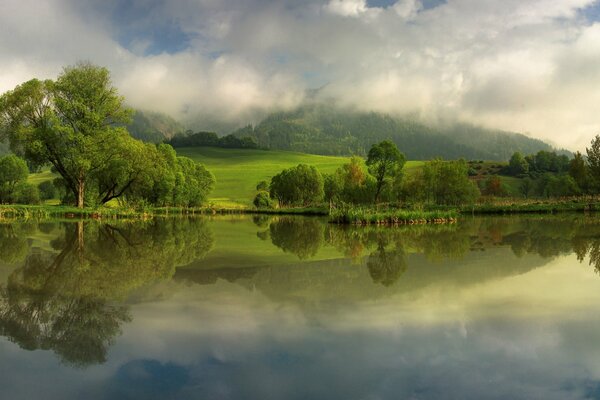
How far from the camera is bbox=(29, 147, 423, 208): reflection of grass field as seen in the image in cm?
12765

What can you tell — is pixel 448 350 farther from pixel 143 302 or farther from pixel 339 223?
pixel 339 223

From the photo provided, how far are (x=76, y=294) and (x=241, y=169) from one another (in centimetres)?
14938

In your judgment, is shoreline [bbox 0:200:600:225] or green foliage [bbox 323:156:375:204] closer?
shoreline [bbox 0:200:600:225]

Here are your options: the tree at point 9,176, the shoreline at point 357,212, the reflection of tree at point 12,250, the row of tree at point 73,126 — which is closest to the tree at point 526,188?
the shoreline at point 357,212

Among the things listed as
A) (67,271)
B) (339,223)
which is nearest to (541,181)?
(339,223)

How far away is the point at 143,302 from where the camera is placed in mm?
9414

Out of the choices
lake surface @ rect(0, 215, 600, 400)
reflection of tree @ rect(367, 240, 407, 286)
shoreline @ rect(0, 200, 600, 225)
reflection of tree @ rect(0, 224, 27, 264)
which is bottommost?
shoreline @ rect(0, 200, 600, 225)

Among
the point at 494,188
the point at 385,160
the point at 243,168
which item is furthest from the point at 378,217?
the point at 243,168

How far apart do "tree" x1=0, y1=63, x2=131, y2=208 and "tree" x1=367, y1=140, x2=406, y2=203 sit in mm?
31475

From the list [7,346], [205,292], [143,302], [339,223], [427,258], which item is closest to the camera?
[7,346]

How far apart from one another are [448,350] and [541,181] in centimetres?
12975

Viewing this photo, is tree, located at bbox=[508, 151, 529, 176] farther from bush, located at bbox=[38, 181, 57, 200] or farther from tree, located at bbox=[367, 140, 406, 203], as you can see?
bush, located at bbox=[38, 181, 57, 200]

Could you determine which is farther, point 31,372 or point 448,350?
point 448,350

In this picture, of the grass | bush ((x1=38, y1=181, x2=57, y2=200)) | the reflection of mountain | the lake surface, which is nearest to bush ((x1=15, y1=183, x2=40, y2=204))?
bush ((x1=38, y1=181, x2=57, y2=200))
